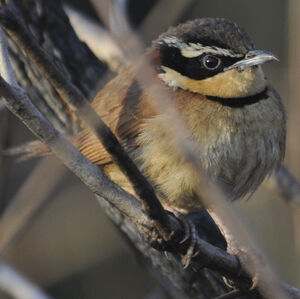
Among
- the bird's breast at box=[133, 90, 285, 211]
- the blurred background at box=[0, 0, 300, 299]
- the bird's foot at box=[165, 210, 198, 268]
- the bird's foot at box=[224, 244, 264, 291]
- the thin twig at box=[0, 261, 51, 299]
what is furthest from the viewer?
the blurred background at box=[0, 0, 300, 299]

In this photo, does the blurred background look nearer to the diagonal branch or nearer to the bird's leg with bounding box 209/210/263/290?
the bird's leg with bounding box 209/210/263/290

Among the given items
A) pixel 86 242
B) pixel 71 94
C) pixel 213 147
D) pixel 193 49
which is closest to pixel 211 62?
pixel 193 49

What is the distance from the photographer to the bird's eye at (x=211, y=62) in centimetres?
371

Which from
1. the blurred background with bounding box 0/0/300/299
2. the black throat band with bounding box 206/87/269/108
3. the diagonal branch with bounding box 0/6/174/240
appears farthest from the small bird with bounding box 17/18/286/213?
the blurred background with bounding box 0/0/300/299

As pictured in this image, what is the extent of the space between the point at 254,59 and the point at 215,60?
0.81ft

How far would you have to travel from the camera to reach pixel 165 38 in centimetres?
398

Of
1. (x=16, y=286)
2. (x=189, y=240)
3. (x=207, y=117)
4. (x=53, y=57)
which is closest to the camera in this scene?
(x=189, y=240)

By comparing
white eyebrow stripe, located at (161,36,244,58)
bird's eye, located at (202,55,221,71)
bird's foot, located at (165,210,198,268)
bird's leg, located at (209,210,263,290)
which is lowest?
bird's leg, located at (209,210,263,290)

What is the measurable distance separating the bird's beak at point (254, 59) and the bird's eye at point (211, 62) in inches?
2.7

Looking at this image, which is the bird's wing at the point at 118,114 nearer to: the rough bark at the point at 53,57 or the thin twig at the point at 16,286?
the rough bark at the point at 53,57

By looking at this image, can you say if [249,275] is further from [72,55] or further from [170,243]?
[72,55]

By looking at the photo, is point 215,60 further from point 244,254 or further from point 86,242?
point 86,242

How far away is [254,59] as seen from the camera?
11.7 feet

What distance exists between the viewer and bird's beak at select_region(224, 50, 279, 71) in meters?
3.52
